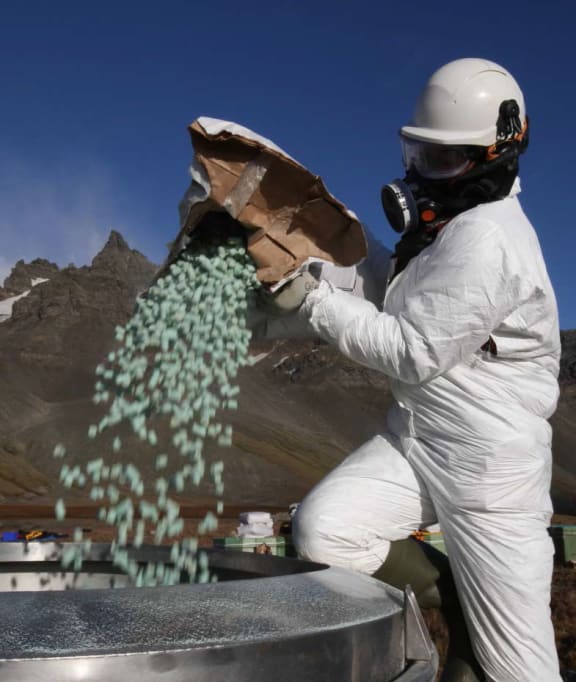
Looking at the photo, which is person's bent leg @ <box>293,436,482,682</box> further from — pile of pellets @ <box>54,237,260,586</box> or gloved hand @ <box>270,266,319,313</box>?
gloved hand @ <box>270,266,319,313</box>

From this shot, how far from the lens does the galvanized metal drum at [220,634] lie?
2.84 feet

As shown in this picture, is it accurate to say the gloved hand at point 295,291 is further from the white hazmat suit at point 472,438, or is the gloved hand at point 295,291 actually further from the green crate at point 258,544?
the green crate at point 258,544

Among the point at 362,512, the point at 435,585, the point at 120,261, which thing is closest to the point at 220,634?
the point at 362,512

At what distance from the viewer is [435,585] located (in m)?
2.12

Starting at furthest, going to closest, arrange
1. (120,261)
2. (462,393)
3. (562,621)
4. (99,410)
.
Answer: (120,261)
(99,410)
(562,621)
(462,393)

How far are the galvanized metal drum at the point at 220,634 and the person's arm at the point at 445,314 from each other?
69cm

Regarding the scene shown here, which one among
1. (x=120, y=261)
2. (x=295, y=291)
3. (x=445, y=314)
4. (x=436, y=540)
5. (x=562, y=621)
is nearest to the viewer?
(x=445, y=314)

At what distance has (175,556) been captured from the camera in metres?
1.94

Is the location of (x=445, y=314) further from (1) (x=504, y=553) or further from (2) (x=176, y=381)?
(2) (x=176, y=381)

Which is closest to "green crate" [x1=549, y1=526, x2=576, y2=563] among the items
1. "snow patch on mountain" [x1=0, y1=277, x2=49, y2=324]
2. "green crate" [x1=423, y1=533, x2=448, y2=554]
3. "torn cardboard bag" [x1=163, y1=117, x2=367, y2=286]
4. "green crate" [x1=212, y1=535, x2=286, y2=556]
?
"green crate" [x1=423, y1=533, x2=448, y2=554]

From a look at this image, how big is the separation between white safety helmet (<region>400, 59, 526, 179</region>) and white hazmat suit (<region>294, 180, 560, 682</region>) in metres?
0.20

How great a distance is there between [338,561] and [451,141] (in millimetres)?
1154

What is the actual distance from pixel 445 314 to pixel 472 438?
33 centimetres

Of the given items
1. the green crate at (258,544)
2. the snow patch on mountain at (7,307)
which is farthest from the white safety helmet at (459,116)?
the snow patch on mountain at (7,307)
